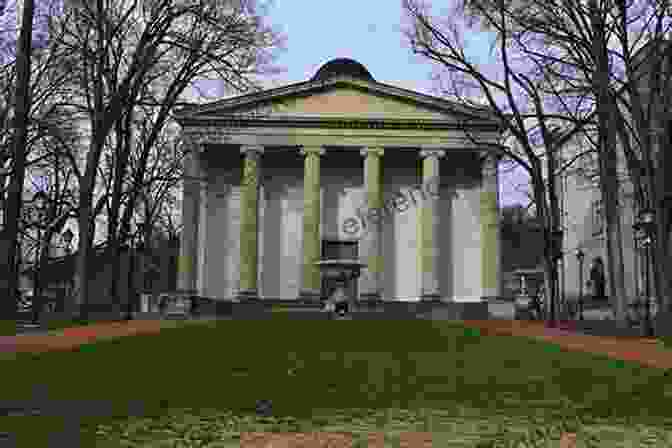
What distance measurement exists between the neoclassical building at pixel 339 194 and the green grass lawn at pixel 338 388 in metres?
24.7

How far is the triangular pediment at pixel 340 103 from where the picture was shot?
39.5 metres

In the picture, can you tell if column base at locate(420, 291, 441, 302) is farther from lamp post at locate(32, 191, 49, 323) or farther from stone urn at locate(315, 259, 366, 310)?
lamp post at locate(32, 191, 49, 323)

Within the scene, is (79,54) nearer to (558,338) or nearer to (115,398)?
(558,338)

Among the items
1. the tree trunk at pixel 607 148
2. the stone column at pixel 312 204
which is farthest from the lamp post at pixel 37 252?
the tree trunk at pixel 607 148

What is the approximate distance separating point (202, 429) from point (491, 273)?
34947 millimetres

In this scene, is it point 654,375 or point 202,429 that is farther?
point 654,375

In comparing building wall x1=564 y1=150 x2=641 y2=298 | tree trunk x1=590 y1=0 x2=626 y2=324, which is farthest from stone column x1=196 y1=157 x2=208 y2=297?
tree trunk x1=590 y1=0 x2=626 y2=324

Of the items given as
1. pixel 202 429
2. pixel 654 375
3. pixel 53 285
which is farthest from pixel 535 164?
pixel 53 285

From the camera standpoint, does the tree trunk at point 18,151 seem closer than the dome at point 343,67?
Yes

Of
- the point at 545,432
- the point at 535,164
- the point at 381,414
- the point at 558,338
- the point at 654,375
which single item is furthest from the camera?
the point at 535,164

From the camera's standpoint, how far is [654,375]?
10.1 meters

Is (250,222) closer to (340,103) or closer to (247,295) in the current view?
(247,295)

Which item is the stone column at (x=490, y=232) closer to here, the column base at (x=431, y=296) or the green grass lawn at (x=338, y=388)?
the column base at (x=431, y=296)

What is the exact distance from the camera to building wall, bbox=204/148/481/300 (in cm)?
4250
